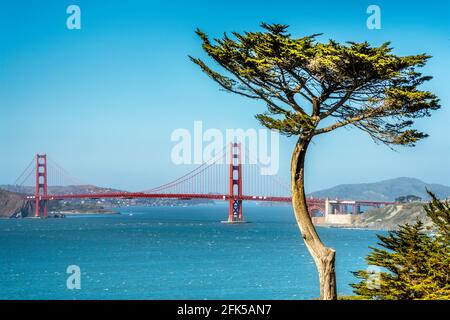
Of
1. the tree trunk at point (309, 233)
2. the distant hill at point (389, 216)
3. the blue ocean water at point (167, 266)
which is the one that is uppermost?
the tree trunk at point (309, 233)

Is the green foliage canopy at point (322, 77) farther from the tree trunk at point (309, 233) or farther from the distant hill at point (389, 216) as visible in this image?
the distant hill at point (389, 216)

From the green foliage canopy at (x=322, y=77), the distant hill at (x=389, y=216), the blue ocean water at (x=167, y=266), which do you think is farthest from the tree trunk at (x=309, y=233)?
the distant hill at (x=389, y=216)

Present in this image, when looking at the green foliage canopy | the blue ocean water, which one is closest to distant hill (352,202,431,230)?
the blue ocean water

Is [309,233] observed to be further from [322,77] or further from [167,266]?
[167,266]

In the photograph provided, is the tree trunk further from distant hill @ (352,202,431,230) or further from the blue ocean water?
distant hill @ (352,202,431,230)

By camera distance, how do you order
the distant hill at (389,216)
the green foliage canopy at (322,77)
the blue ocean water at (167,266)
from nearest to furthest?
the green foliage canopy at (322,77) → the blue ocean water at (167,266) → the distant hill at (389,216)

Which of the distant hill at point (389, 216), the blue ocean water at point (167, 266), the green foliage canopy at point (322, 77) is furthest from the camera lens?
the distant hill at point (389, 216)

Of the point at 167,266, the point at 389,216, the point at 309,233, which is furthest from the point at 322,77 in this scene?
the point at 389,216
